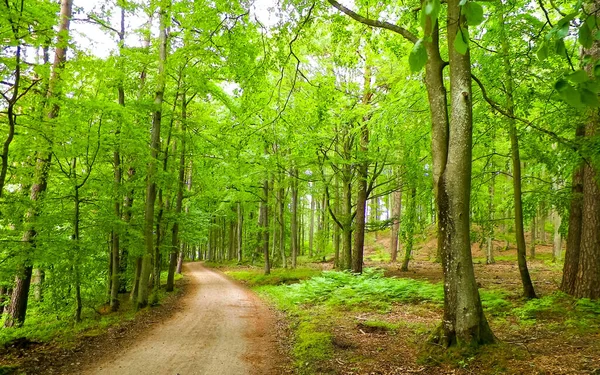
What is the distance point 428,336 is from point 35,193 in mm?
10590

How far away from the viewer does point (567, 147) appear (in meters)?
6.49

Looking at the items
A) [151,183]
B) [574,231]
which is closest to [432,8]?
[574,231]

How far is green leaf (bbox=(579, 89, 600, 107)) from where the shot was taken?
1.19m

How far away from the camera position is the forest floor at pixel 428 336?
4820 millimetres

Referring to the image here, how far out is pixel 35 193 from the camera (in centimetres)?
1018

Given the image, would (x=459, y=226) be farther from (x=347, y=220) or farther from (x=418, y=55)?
(x=347, y=220)

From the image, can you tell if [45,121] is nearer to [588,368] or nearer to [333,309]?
[333,309]

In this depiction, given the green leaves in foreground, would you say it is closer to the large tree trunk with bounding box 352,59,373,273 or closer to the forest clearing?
the forest clearing

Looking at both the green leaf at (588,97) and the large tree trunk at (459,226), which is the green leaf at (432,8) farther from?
the large tree trunk at (459,226)

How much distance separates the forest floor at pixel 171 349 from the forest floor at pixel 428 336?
30.4 inches

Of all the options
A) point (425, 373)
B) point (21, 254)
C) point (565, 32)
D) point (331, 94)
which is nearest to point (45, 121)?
point (21, 254)

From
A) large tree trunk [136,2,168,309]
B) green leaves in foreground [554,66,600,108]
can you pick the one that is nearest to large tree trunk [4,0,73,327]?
large tree trunk [136,2,168,309]

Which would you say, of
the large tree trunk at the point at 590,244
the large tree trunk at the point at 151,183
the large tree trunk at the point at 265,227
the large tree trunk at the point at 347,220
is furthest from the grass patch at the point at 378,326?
the large tree trunk at the point at 265,227

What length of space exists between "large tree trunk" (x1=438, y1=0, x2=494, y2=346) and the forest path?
322 centimetres
